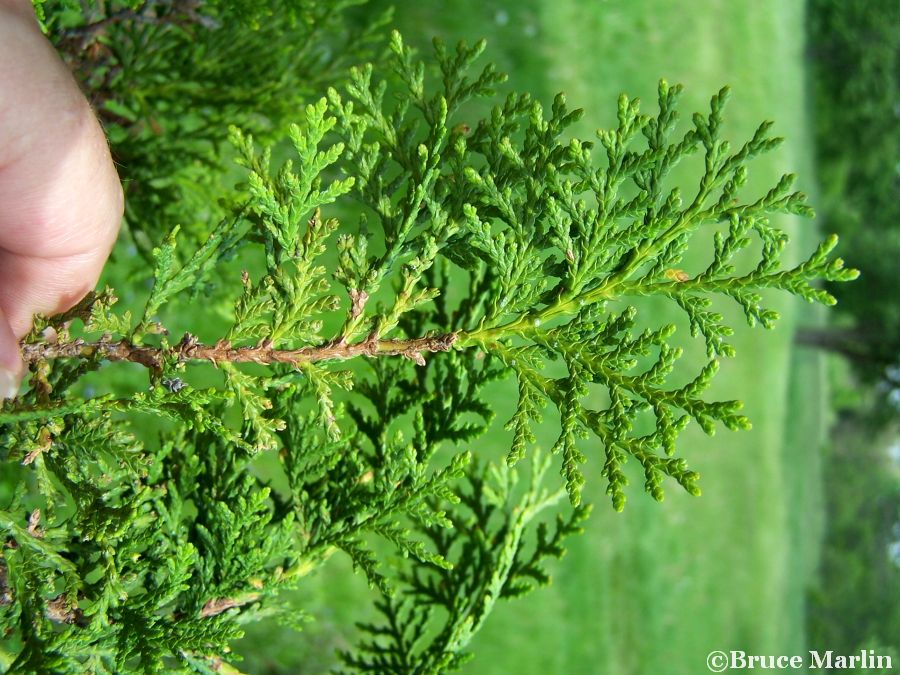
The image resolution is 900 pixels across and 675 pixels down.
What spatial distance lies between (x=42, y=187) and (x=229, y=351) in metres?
0.72

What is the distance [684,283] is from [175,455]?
215cm

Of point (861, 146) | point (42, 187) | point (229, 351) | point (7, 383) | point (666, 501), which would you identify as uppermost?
point (861, 146)

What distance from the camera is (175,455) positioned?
124 inches

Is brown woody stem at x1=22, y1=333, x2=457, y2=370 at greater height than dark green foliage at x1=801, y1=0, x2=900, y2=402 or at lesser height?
lesser

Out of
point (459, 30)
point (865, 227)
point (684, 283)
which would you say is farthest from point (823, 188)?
point (684, 283)

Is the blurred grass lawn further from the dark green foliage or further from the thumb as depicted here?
the thumb

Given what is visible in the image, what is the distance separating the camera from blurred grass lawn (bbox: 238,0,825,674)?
977 cm

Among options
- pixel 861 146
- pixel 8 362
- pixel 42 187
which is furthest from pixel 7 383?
pixel 861 146

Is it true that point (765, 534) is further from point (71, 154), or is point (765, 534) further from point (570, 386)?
point (71, 154)

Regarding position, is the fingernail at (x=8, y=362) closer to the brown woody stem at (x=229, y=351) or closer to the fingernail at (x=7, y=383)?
the fingernail at (x=7, y=383)

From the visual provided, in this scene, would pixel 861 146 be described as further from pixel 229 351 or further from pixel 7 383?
pixel 7 383

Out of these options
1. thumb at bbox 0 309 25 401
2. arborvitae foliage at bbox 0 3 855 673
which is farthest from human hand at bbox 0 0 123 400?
arborvitae foliage at bbox 0 3 855 673

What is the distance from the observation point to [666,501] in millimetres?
11906

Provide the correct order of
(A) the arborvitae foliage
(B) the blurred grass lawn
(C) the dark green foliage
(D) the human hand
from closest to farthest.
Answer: (D) the human hand
(A) the arborvitae foliage
(B) the blurred grass lawn
(C) the dark green foliage
